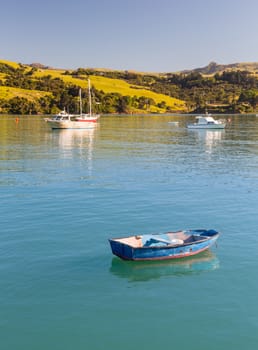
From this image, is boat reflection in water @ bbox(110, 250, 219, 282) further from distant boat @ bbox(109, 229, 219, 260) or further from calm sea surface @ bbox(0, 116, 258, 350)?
distant boat @ bbox(109, 229, 219, 260)

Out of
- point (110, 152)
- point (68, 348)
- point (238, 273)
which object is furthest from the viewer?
point (110, 152)

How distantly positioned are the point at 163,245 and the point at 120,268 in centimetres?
277

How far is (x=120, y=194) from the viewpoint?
4166 centimetres

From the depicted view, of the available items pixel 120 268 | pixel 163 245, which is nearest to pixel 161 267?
pixel 163 245

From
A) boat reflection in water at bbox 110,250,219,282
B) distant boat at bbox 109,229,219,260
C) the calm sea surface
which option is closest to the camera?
the calm sea surface

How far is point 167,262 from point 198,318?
6.17 m

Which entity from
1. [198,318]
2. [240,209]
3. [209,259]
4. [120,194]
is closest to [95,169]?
[120,194]

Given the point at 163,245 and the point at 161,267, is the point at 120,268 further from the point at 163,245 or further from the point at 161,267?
the point at 163,245

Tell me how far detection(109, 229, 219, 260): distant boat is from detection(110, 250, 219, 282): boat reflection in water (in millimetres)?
338

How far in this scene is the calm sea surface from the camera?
1728 cm

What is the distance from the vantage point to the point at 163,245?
24500mm

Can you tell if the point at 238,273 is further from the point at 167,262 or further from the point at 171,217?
the point at 171,217

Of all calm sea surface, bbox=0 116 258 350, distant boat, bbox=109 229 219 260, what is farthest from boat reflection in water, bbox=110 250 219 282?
distant boat, bbox=109 229 219 260

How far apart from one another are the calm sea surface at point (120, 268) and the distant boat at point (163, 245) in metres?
0.54
